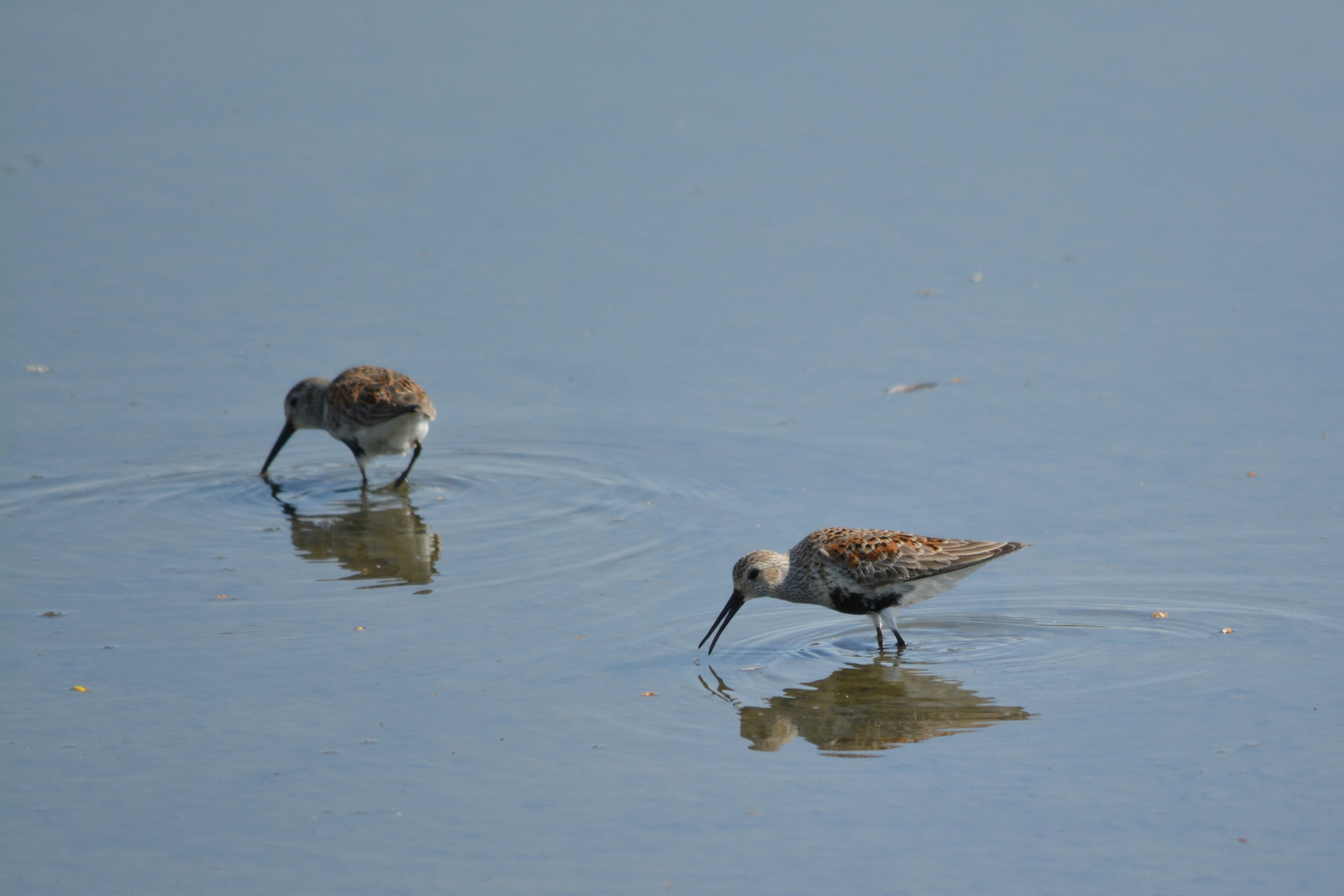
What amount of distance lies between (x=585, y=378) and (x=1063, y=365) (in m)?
3.86

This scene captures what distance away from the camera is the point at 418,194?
1753cm

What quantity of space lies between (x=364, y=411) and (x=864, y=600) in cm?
470

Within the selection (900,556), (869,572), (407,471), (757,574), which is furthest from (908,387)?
(757,574)

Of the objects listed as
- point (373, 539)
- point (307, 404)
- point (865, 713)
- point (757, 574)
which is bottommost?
point (865, 713)

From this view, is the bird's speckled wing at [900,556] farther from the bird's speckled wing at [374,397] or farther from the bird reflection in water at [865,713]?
the bird's speckled wing at [374,397]

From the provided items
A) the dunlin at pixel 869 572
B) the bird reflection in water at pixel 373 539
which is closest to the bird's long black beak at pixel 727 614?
the dunlin at pixel 869 572

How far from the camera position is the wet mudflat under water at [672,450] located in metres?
7.01

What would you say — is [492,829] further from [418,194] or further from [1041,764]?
[418,194]

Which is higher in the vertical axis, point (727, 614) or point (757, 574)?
point (757, 574)

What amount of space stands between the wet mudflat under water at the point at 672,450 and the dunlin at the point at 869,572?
0.28m

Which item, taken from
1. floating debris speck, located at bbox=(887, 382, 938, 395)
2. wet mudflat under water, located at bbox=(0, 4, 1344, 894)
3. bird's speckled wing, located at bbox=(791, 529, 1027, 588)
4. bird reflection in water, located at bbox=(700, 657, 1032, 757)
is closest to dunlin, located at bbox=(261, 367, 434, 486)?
wet mudflat under water, located at bbox=(0, 4, 1344, 894)

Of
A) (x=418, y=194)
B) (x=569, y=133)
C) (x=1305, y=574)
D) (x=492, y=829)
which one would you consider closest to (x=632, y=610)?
(x=492, y=829)

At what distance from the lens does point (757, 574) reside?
900cm

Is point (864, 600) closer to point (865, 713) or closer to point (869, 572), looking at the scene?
point (869, 572)
